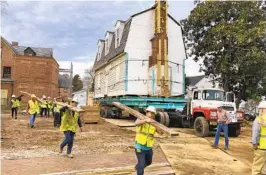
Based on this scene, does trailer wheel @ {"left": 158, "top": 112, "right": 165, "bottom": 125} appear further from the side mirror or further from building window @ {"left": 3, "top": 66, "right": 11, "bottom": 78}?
building window @ {"left": 3, "top": 66, "right": 11, "bottom": 78}

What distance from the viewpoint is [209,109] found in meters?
15.3

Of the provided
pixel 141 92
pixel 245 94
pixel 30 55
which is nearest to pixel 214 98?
pixel 141 92

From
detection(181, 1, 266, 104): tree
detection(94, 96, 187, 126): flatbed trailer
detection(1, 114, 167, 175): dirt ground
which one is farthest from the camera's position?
detection(181, 1, 266, 104): tree

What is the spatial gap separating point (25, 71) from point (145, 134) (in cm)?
4640

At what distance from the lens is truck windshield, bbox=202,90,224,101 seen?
16.1 meters

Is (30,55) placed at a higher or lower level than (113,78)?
higher

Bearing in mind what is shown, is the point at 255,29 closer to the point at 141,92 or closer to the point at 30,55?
the point at 141,92

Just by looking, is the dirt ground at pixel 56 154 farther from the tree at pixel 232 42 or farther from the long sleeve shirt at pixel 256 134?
the tree at pixel 232 42

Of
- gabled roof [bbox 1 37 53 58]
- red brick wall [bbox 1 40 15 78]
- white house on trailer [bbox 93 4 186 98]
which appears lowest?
white house on trailer [bbox 93 4 186 98]

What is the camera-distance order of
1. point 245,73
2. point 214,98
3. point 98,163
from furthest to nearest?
point 245,73, point 214,98, point 98,163

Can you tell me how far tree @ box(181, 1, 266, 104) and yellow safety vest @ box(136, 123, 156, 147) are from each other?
18.5 meters

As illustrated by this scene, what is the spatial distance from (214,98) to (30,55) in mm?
40400

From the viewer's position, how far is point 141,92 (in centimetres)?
2003

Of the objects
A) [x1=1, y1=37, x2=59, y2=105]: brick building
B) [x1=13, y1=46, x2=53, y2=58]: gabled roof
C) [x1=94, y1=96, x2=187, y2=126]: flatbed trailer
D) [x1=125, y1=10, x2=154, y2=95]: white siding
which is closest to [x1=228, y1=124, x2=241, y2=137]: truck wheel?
[x1=94, y1=96, x2=187, y2=126]: flatbed trailer
